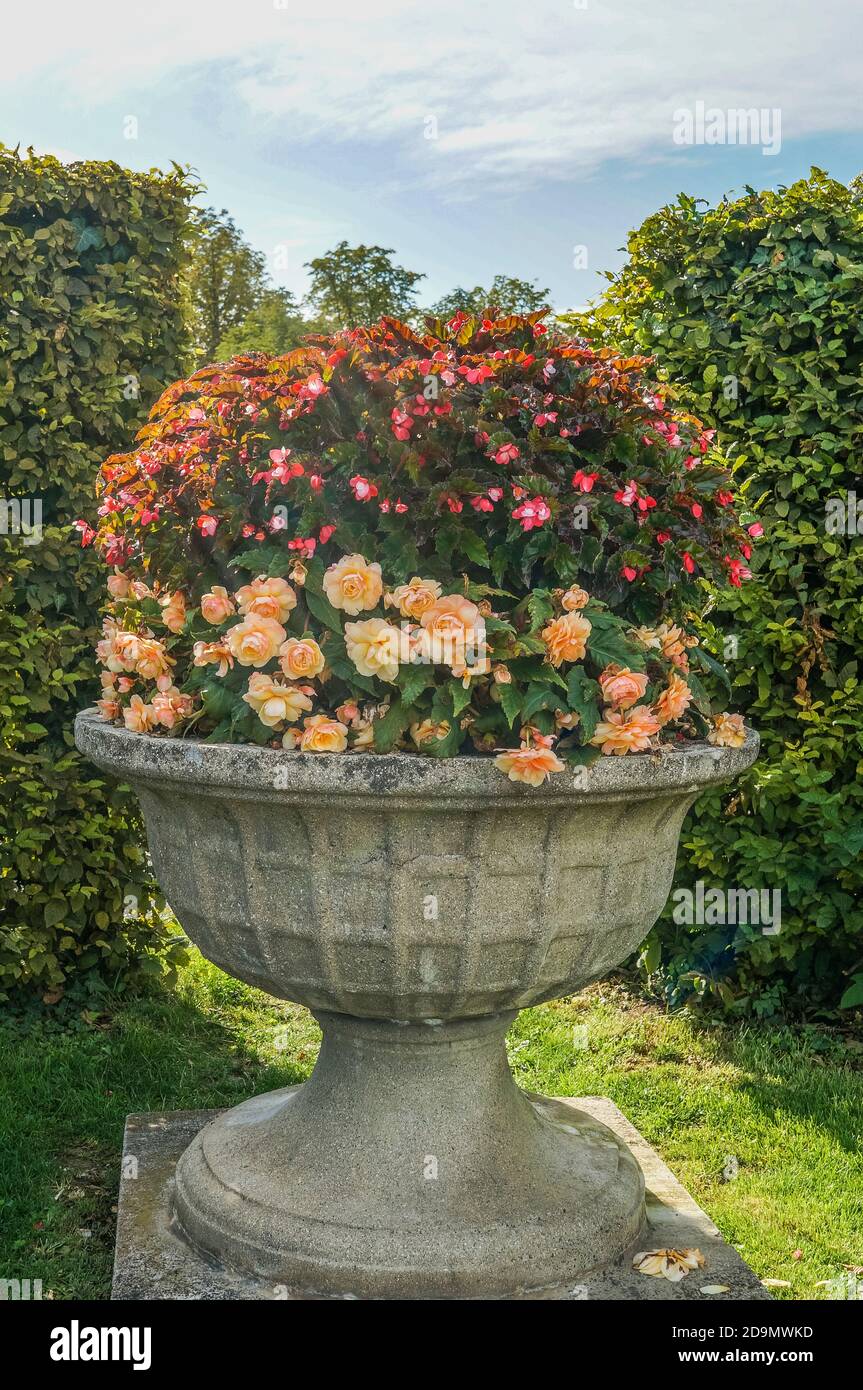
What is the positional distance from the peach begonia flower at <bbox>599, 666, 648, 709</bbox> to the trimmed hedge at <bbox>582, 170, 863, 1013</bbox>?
209 centimetres

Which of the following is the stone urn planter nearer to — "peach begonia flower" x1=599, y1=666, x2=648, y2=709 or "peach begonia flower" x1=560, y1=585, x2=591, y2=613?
"peach begonia flower" x1=599, y1=666, x2=648, y2=709

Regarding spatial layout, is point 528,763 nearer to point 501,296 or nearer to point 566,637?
point 566,637

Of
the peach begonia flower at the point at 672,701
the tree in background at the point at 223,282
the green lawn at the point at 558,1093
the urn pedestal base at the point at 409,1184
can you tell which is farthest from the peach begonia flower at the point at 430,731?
the tree in background at the point at 223,282

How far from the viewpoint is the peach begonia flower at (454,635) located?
2.29m

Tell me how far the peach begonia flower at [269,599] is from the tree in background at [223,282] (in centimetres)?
2121

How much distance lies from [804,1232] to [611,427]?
2.13m

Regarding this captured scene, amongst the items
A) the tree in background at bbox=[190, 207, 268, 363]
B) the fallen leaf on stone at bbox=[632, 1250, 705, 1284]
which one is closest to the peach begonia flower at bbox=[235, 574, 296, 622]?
the fallen leaf on stone at bbox=[632, 1250, 705, 1284]

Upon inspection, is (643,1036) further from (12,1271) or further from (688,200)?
(688,200)

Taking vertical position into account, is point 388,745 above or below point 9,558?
below

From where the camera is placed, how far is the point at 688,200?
465cm

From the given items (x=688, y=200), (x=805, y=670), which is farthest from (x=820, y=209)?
(x=805, y=670)

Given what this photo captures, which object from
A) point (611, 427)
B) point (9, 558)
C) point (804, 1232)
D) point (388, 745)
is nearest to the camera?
point (388, 745)

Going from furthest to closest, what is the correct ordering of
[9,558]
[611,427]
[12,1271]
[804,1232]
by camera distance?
[9,558]
[804,1232]
[12,1271]
[611,427]

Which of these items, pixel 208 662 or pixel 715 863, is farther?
pixel 715 863
